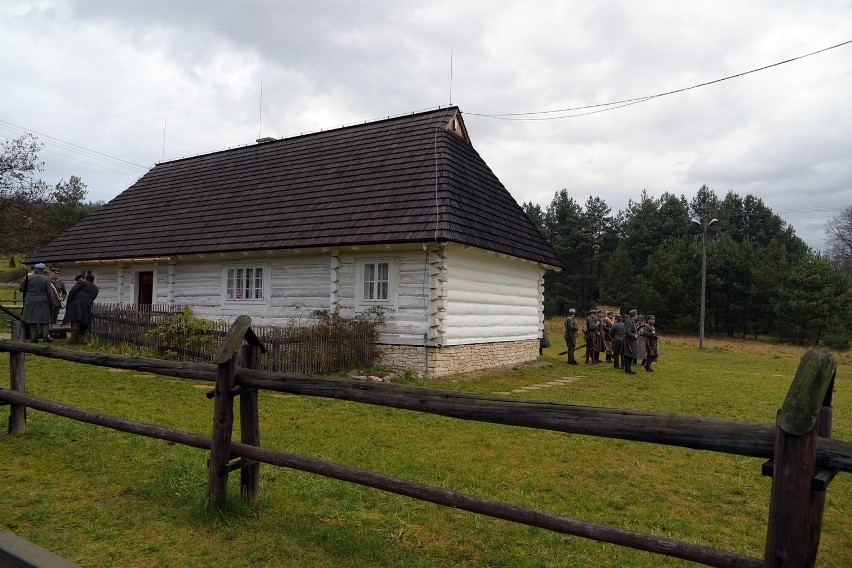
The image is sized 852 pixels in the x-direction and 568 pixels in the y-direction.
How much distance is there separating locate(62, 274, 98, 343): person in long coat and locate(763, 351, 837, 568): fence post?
626 inches

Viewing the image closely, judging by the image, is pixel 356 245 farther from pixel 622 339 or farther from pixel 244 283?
pixel 622 339

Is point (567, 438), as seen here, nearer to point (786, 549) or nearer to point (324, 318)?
point (786, 549)

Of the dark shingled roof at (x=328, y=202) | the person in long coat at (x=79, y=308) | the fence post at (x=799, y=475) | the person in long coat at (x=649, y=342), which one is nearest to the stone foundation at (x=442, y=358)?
the dark shingled roof at (x=328, y=202)

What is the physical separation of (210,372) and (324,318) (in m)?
9.68

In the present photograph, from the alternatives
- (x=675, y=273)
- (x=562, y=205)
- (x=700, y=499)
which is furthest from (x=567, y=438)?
(x=562, y=205)

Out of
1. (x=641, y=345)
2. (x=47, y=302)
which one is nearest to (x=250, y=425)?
(x=47, y=302)

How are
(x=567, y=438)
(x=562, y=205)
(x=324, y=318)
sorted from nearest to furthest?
(x=567, y=438) < (x=324, y=318) < (x=562, y=205)

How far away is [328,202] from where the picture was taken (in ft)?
50.8

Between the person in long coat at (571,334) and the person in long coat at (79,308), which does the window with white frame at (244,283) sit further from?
the person in long coat at (571,334)

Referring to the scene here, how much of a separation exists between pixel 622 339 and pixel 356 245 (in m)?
8.88

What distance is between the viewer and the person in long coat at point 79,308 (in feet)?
47.6

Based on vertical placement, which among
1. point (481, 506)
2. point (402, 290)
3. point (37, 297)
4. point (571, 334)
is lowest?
point (481, 506)

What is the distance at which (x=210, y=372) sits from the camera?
15.2ft

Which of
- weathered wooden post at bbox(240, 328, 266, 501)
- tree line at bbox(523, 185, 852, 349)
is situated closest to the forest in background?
tree line at bbox(523, 185, 852, 349)
